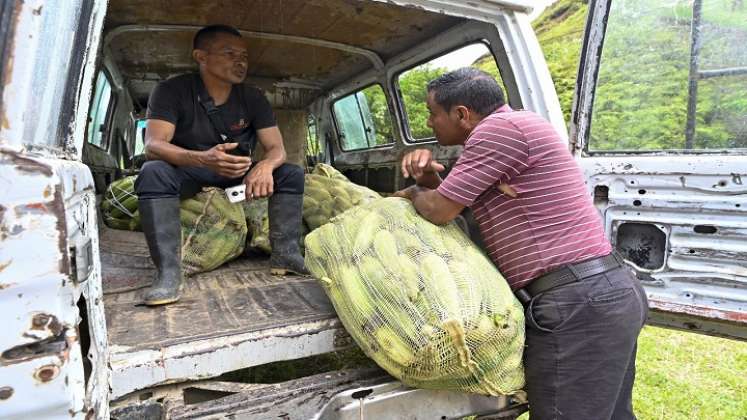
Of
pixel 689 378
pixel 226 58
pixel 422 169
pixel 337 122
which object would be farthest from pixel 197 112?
pixel 689 378

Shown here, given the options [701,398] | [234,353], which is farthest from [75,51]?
[701,398]

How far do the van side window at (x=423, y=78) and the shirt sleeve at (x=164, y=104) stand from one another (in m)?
1.50

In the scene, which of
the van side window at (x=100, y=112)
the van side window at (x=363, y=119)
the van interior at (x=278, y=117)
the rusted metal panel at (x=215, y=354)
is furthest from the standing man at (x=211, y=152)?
the van side window at (x=363, y=119)

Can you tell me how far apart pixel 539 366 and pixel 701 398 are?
188 cm

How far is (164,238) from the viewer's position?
2.30 m

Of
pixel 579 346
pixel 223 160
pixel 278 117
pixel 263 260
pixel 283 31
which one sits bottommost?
pixel 579 346

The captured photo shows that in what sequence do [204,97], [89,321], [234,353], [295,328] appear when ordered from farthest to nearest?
[204,97]
[295,328]
[234,353]
[89,321]

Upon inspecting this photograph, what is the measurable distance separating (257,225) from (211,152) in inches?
31.7

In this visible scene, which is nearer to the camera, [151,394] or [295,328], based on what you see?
[151,394]

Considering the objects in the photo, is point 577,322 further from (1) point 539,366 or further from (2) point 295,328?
(2) point 295,328

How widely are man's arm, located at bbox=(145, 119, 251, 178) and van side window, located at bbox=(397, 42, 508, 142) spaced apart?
4.36ft

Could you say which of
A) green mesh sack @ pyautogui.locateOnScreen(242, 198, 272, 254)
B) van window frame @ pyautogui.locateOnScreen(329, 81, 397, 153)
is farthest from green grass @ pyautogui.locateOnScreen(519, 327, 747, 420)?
van window frame @ pyautogui.locateOnScreen(329, 81, 397, 153)

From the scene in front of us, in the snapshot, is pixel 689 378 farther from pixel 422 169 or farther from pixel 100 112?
pixel 100 112

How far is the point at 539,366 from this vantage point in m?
1.76
